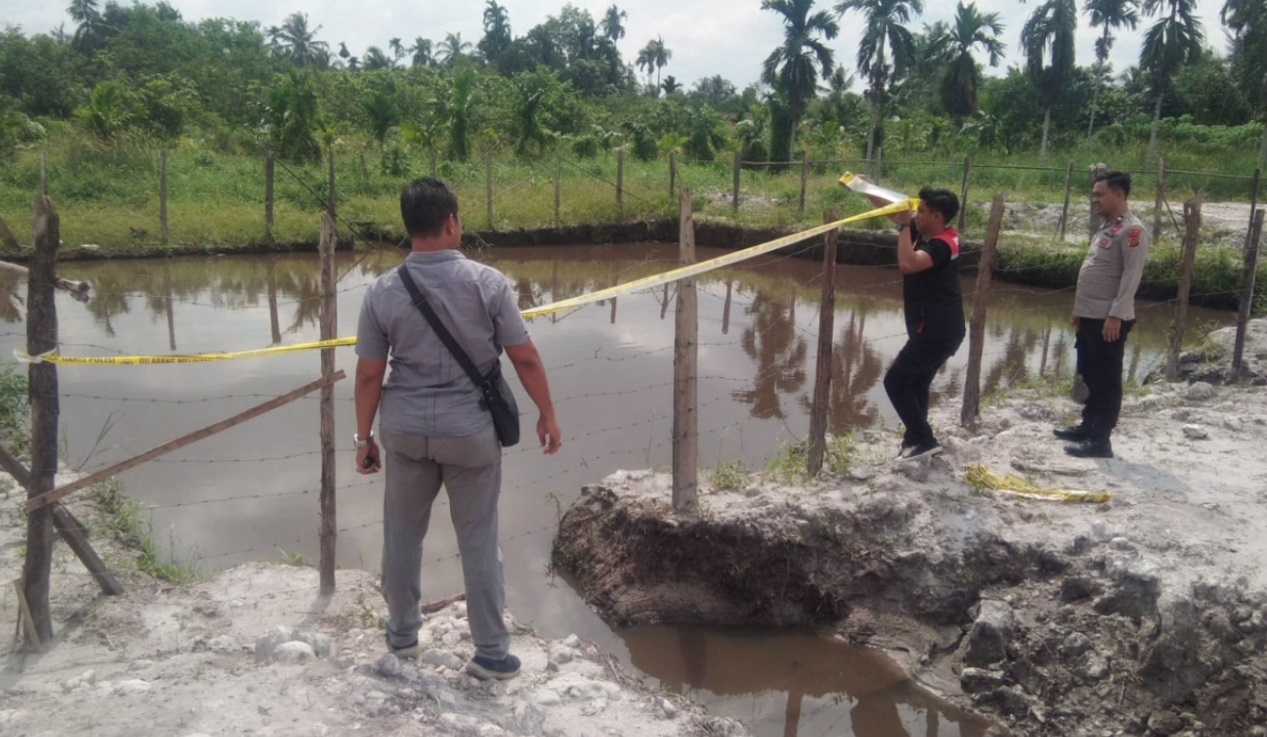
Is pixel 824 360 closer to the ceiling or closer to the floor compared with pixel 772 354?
closer to the ceiling

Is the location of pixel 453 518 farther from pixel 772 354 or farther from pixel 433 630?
pixel 772 354

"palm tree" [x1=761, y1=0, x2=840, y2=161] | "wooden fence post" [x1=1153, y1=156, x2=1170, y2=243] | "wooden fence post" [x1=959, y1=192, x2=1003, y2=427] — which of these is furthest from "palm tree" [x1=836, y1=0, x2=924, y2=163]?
"wooden fence post" [x1=959, y1=192, x2=1003, y2=427]

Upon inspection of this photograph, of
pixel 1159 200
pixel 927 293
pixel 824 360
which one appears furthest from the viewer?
pixel 1159 200

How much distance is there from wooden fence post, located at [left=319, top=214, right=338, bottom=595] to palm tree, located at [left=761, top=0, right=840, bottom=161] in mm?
26539

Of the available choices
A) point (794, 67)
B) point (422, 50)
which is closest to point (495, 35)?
point (422, 50)

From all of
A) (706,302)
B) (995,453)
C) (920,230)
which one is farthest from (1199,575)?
(706,302)

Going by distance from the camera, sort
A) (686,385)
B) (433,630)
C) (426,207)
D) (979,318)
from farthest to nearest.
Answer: (979,318)
(686,385)
(433,630)
(426,207)

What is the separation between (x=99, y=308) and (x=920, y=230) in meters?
10.8

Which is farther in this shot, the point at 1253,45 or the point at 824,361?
the point at 1253,45

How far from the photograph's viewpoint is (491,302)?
3.01m

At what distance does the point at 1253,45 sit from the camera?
85.6 feet

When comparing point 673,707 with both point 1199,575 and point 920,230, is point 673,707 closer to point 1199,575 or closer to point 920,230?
point 1199,575

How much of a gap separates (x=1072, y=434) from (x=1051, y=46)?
28679 mm

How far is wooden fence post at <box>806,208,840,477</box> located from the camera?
5.26 m
